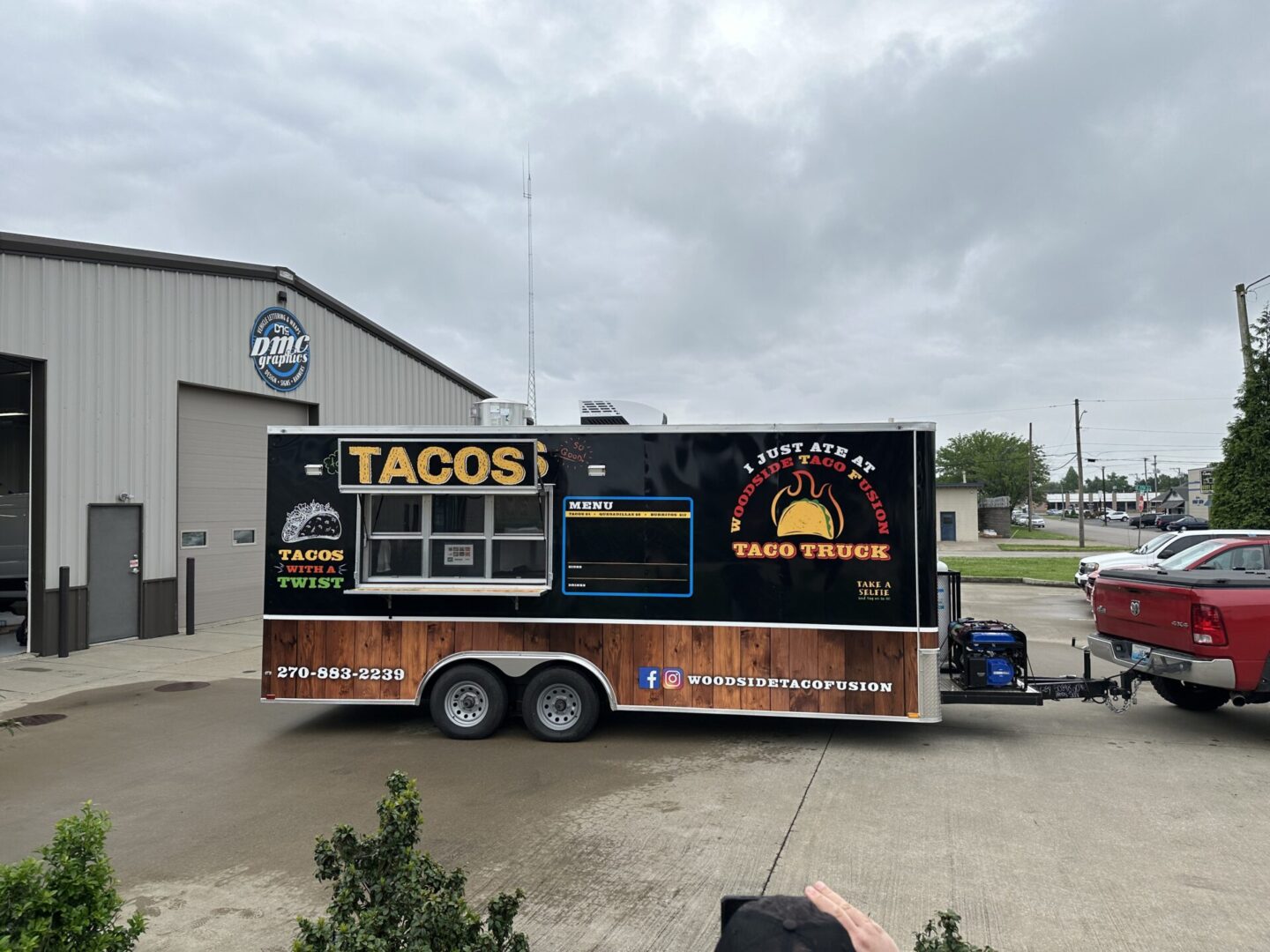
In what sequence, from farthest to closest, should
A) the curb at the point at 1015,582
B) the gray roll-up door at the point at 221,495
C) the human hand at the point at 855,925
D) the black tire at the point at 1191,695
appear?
the curb at the point at 1015,582
the gray roll-up door at the point at 221,495
the black tire at the point at 1191,695
the human hand at the point at 855,925

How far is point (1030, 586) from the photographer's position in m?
22.5

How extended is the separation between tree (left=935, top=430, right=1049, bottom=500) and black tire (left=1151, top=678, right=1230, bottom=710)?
216 feet

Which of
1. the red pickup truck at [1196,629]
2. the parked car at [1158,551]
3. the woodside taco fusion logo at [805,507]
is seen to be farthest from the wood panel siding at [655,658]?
the parked car at [1158,551]

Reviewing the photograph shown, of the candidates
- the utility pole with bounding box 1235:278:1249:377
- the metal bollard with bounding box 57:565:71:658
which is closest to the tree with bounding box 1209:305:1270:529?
the utility pole with bounding box 1235:278:1249:377

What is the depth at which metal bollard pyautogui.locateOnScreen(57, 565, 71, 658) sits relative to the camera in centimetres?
1248

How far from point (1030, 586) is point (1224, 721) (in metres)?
14.9

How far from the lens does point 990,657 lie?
25.0 feet

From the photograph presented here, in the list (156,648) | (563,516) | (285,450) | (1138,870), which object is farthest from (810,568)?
(156,648)

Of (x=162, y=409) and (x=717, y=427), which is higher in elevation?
(x=162, y=409)

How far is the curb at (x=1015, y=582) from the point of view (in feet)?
73.3

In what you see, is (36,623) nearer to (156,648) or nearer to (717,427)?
(156,648)

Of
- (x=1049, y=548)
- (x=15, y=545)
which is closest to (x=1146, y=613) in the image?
(x=15, y=545)

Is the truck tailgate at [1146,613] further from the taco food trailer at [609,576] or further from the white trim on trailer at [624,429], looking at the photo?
the white trim on trailer at [624,429]

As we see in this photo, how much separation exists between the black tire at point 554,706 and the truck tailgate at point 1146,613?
5121 millimetres
